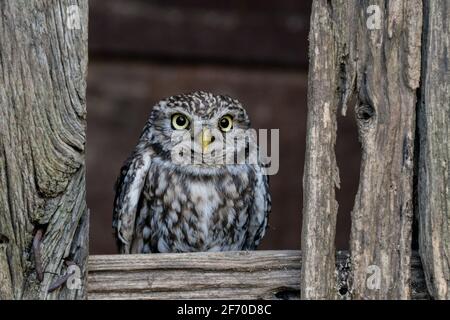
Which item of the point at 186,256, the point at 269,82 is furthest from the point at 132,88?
the point at 186,256

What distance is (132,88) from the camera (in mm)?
6102

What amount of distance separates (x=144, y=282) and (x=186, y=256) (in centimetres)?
15

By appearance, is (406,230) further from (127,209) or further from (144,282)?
(127,209)

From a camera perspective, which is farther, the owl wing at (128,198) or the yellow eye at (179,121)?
the yellow eye at (179,121)

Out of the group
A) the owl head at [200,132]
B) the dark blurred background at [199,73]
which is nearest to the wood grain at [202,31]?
the dark blurred background at [199,73]

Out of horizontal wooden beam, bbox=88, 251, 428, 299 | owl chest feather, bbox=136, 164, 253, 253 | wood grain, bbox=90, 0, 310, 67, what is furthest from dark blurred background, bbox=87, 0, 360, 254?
horizontal wooden beam, bbox=88, 251, 428, 299

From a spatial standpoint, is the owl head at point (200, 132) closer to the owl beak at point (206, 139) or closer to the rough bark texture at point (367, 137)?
the owl beak at point (206, 139)

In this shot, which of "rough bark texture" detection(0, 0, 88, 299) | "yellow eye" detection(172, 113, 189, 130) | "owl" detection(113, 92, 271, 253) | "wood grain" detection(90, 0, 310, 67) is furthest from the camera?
"wood grain" detection(90, 0, 310, 67)

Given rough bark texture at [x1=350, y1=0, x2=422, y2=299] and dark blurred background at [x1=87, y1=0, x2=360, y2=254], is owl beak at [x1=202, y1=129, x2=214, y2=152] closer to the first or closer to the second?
rough bark texture at [x1=350, y1=0, x2=422, y2=299]

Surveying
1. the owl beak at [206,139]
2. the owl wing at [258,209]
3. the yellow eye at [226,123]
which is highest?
the yellow eye at [226,123]

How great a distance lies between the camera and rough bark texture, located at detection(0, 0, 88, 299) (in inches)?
117

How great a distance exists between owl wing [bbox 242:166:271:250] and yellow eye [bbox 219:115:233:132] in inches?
8.5

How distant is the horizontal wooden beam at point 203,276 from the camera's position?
10.3 feet

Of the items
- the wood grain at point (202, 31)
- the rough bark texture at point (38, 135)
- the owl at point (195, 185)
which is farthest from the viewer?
the wood grain at point (202, 31)
